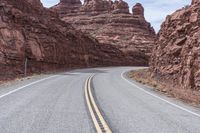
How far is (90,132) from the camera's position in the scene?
8.84 m

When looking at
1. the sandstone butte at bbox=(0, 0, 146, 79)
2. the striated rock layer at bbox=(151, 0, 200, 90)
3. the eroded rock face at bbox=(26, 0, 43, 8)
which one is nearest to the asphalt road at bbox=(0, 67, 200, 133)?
the striated rock layer at bbox=(151, 0, 200, 90)

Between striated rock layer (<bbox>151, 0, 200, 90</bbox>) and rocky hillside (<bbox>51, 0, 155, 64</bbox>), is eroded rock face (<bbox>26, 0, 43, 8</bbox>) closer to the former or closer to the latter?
striated rock layer (<bbox>151, 0, 200, 90</bbox>)

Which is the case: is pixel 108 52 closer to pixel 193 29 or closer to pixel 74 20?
pixel 74 20

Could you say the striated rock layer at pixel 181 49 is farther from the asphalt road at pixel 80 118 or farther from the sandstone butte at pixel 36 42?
the sandstone butte at pixel 36 42

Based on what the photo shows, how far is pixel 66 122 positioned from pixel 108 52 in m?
76.5

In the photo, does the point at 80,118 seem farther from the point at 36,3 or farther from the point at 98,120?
the point at 36,3

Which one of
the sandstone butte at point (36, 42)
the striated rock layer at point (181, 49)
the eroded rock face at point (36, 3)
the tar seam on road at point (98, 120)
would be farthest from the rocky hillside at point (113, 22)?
the tar seam on road at point (98, 120)

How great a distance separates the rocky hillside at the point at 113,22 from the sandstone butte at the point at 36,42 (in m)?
28.9

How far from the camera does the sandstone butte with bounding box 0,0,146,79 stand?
43594 millimetres

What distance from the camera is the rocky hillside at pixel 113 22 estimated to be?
107 m

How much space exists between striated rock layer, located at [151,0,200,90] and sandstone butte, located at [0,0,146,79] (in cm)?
1527

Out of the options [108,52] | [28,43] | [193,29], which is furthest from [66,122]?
[108,52]

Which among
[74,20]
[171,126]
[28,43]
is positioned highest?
[74,20]

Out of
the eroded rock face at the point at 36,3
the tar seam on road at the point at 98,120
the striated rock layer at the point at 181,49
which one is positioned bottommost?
the tar seam on road at the point at 98,120
